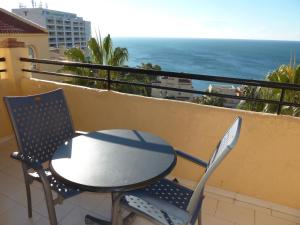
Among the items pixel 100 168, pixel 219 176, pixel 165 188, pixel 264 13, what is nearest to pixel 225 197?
pixel 219 176

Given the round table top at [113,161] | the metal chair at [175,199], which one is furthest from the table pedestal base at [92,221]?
the round table top at [113,161]

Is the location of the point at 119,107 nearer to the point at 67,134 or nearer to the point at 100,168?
the point at 67,134

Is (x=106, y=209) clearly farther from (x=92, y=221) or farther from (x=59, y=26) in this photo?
(x=59, y=26)

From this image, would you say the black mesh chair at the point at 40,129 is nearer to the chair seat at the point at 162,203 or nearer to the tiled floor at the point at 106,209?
the tiled floor at the point at 106,209

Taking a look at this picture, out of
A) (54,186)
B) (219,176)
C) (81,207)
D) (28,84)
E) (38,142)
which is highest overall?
(28,84)

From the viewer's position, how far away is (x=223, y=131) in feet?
6.92

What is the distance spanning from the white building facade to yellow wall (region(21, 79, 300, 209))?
5180cm

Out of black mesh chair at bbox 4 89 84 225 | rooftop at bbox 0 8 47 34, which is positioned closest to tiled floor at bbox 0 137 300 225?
black mesh chair at bbox 4 89 84 225

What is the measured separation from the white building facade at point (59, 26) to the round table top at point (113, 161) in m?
52.7

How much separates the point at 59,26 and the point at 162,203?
65.8 meters

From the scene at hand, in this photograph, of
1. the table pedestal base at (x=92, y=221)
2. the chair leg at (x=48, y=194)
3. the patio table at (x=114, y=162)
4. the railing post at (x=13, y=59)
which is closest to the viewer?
the patio table at (x=114, y=162)

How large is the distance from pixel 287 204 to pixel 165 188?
1.24 metres

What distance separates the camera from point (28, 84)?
323cm

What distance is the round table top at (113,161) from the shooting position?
45.8 inches
